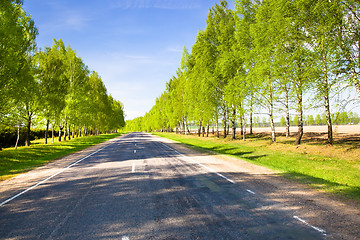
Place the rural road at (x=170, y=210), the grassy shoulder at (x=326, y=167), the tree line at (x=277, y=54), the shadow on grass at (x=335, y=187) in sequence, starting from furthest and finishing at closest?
the tree line at (x=277, y=54)
the grassy shoulder at (x=326, y=167)
the shadow on grass at (x=335, y=187)
the rural road at (x=170, y=210)

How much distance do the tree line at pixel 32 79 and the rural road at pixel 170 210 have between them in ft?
34.9

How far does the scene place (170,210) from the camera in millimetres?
4578

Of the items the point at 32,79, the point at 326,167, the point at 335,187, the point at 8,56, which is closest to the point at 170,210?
the point at 335,187

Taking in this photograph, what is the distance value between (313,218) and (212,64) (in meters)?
25.3

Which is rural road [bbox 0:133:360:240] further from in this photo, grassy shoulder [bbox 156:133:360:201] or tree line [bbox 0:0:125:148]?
tree line [bbox 0:0:125:148]

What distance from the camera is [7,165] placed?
1143 cm

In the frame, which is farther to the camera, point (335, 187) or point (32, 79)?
point (32, 79)

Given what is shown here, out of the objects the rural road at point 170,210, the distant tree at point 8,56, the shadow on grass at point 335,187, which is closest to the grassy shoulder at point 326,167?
the shadow on grass at point 335,187

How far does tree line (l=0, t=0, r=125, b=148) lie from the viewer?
13820 mm

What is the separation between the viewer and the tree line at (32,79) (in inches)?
544

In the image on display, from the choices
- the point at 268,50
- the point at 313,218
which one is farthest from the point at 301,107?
the point at 313,218

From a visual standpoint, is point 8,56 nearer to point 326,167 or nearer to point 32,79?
point 32,79

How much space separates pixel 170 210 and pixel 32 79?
19606mm

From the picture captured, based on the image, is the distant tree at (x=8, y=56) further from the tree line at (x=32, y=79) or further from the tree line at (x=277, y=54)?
the tree line at (x=277, y=54)
